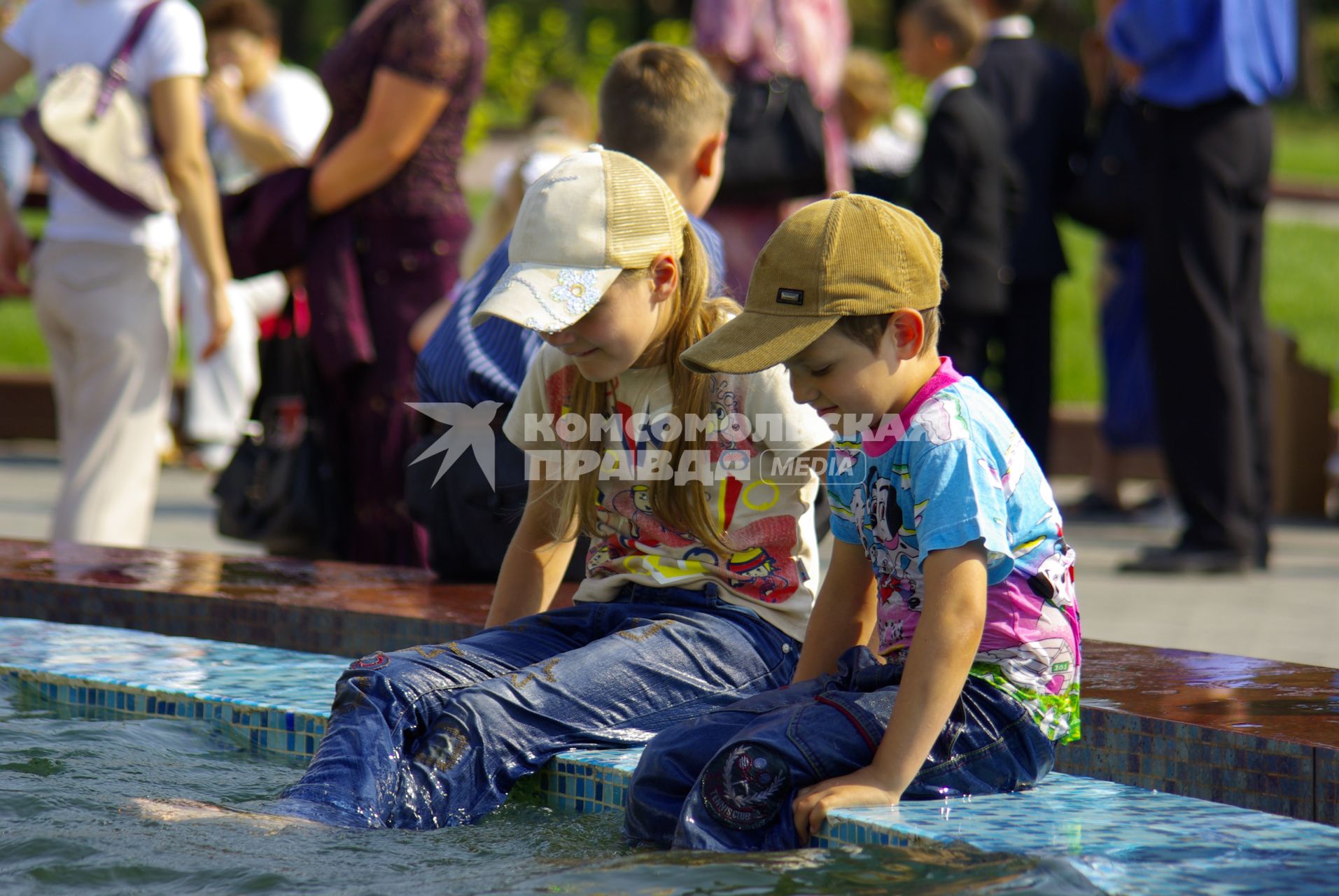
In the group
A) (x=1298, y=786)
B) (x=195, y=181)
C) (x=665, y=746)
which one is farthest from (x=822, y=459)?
(x=195, y=181)

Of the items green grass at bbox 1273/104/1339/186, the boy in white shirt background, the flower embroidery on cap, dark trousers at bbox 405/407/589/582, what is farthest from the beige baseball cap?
green grass at bbox 1273/104/1339/186

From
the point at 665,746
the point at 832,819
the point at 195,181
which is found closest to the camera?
the point at 832,819

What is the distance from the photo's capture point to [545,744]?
3.30 metres

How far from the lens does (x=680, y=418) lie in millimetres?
3498

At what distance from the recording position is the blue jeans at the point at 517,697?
314 centimetres

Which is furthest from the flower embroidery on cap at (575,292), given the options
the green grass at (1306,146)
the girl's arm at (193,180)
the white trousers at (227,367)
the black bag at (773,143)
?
the green grass at (1306,146)

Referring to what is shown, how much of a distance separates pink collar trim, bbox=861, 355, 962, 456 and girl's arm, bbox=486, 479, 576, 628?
85 cm

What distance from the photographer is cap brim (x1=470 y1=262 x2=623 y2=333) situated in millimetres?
3264

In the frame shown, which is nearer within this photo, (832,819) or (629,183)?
(832,819)

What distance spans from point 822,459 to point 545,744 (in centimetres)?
78

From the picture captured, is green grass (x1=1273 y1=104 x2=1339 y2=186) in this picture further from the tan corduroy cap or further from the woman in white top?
the tan corduroy cap

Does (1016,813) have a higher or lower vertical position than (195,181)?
lower

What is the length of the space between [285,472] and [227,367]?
4.54m

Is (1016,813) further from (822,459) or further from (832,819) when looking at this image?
(822,459)
